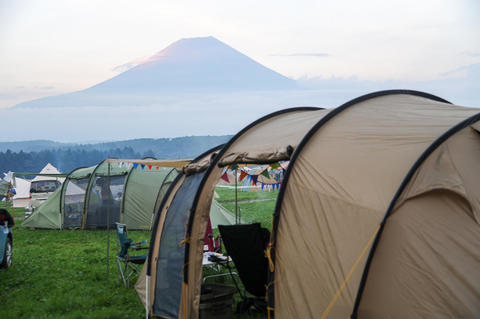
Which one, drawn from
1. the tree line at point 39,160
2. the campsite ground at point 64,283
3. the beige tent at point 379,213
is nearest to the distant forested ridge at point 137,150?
the tree line at point 39,160

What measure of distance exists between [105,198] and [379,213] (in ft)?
42.5

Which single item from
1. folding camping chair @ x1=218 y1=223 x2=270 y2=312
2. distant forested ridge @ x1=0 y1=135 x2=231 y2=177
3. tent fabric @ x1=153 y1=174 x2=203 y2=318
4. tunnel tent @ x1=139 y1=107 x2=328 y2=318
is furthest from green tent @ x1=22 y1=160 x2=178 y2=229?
distant forested ridge @ x1=0 y1=135 x2=231 y2=177

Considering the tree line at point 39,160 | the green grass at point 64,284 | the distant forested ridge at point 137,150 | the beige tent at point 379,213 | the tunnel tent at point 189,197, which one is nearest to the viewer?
the beige tent at point 379,213

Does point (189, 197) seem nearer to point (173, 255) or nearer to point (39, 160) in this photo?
point (173, 255)

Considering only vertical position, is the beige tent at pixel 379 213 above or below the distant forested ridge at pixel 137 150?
above

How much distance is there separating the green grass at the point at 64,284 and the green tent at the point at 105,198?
1609 mm

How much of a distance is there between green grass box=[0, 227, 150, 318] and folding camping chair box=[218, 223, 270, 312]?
1666mm

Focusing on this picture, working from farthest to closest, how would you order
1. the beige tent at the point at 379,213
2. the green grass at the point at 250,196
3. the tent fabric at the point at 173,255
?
the green grass at the point at 250,196 → the tent fabric at the point at 173,255 → the beige tent at the point at 379,213

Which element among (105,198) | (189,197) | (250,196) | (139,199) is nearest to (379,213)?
(189,197)

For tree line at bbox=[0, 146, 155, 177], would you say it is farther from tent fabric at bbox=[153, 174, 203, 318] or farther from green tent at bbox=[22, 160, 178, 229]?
tent fabric at bbox=[153, 174, 203, 318]

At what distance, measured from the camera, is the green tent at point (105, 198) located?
15.6 metres

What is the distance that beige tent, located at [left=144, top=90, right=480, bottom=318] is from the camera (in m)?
4.29

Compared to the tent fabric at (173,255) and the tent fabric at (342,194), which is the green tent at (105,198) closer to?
the tent fabric at (173,255)

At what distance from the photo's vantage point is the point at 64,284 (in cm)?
906
